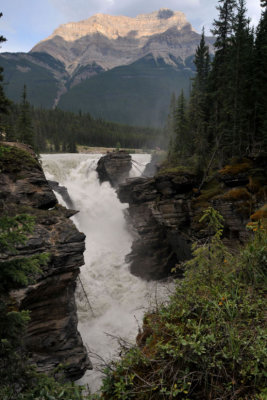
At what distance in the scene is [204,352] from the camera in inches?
123

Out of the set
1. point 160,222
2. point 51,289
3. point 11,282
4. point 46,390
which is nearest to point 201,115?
point 160,222

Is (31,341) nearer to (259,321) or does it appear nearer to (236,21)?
(259,321)

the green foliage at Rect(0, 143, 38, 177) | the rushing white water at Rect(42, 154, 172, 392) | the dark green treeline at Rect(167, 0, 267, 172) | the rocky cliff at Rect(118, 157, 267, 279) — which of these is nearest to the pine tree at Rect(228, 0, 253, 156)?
the dark green treeline at Rect(167, 0, 267, 172)

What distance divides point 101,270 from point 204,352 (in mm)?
20601

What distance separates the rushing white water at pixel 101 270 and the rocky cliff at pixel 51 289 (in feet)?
5.04

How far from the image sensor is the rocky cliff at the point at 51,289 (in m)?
11.3

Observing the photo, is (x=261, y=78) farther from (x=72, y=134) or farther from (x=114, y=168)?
(x=72, y=134)

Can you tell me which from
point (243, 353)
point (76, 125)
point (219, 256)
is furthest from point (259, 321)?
point (76, 125)

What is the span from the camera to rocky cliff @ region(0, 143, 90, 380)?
11273 millimetres

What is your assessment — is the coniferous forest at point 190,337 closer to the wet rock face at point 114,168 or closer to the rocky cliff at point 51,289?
the rocky cliff at point 51,289

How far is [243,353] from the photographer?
10.3 feet

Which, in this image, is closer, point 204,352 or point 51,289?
point 204,352

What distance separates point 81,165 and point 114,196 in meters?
10.1

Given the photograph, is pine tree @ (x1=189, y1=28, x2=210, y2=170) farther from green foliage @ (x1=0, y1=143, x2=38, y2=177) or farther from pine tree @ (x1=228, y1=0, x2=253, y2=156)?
green foliage @ (x1=0, y1=143, x2=38, y2=177)
